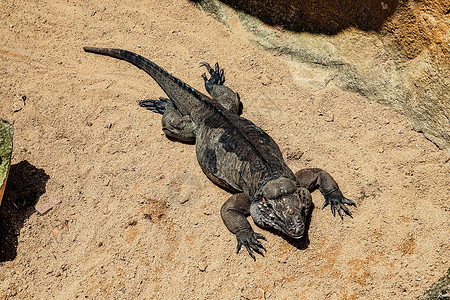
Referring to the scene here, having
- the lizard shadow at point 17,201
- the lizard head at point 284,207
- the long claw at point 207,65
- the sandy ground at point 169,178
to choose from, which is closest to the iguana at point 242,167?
the lizard head at point 284,207

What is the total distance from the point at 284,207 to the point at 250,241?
0.71 m

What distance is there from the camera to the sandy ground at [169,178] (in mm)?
5066

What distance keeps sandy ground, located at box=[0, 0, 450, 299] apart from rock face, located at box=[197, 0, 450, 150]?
0.90 feet

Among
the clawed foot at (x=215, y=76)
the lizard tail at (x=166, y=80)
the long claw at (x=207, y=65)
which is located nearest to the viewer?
the lizard tail at (x=166, y=80)

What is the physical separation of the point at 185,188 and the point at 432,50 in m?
4.14

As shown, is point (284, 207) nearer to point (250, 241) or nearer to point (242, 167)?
point (250, 241)

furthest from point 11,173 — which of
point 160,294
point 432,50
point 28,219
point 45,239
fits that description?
point 432,50

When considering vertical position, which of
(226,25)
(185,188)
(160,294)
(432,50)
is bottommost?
(160,294)

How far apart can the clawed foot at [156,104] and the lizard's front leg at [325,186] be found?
2695 mm

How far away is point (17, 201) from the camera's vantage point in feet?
18.7

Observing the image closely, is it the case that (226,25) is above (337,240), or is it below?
above

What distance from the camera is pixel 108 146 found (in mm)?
6418

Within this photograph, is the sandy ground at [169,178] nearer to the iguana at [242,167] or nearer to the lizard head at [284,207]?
the iguana at [242,167]

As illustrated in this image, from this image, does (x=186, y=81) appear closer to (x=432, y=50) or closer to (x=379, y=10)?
(x=379, y=10)
